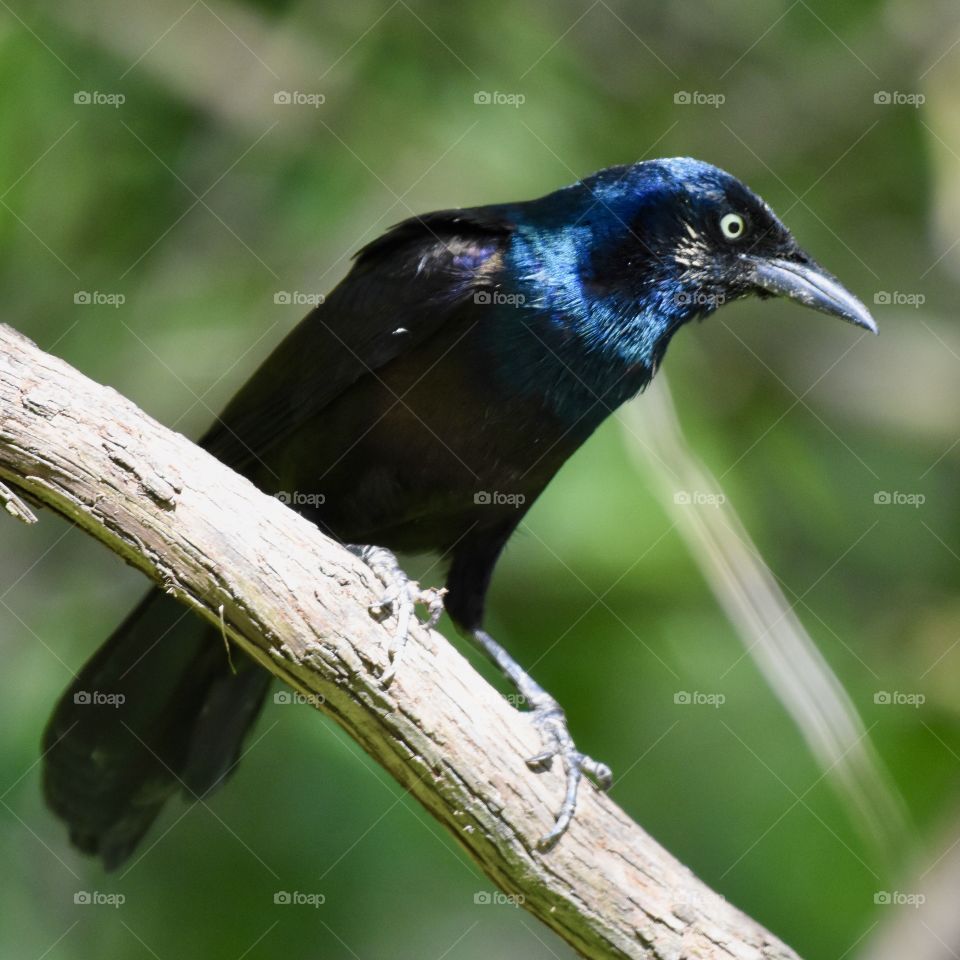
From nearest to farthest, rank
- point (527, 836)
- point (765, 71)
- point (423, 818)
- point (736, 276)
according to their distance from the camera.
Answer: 1. point (527, 836)
2. point (736, 276)
3. point (423, 818)
4. point (765, 71)

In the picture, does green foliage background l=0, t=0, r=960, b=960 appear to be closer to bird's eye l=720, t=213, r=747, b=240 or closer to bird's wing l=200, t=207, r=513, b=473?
bird's eye l=720, t=213, r=747, b=240

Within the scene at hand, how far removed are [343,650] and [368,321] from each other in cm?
136

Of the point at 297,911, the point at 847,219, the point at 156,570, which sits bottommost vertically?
the point at 297,911

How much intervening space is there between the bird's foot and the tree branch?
3cm

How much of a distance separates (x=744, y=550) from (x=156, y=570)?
222cm

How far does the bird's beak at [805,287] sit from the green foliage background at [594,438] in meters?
0.94

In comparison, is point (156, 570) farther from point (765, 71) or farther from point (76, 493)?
point (765, 71)

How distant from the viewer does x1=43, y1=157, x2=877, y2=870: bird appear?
4121 millimetres

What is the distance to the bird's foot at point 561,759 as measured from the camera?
343 cm

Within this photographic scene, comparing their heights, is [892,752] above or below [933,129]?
below

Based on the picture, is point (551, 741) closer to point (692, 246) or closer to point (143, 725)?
point (143, 725)

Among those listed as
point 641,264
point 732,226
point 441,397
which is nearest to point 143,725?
point 441,397

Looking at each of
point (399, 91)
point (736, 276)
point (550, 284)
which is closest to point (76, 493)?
point (550, 284)

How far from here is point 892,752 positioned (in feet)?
15.9
